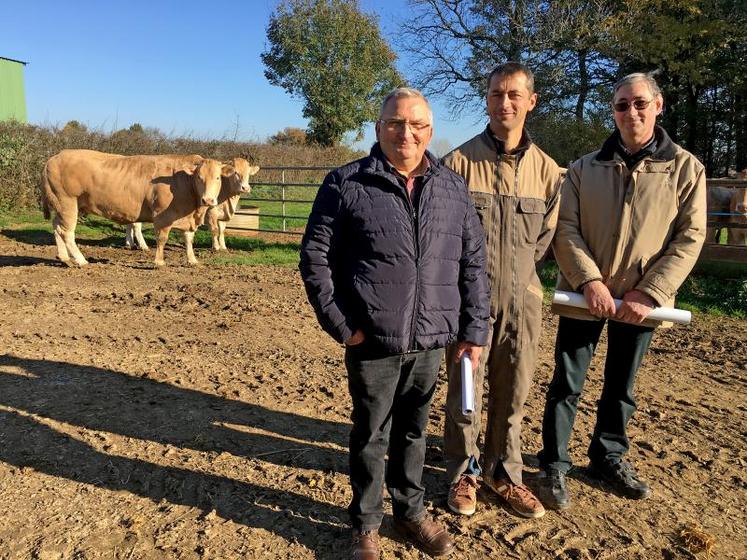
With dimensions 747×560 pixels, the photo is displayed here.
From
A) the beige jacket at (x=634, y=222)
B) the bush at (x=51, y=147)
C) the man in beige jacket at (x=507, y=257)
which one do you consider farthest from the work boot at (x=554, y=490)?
the bush at (x=51, y=147)

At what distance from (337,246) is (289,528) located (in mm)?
1314

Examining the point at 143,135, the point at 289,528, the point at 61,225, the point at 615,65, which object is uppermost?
the point at 615,65

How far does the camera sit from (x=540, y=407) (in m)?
3.89

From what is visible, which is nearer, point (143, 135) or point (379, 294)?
point (379, 294)

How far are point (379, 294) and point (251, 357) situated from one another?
9.67 ft

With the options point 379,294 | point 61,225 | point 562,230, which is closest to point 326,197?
point 379,294

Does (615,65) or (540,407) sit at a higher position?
(615,65)

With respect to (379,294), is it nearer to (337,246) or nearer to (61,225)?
(337,246)

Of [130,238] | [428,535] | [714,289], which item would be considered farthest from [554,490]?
[130,238]

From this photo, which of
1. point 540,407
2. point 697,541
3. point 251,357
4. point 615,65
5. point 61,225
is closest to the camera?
point 697,541

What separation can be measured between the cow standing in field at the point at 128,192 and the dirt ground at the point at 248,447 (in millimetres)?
3015

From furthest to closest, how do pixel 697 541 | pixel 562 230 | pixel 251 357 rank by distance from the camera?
pixel 251 357 → pixel 562 230 → pixel 697 541

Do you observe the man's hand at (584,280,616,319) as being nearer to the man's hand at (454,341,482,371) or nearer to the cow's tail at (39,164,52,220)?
the man's hand at (454,341,482,371)

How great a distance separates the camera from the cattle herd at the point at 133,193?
866cm
